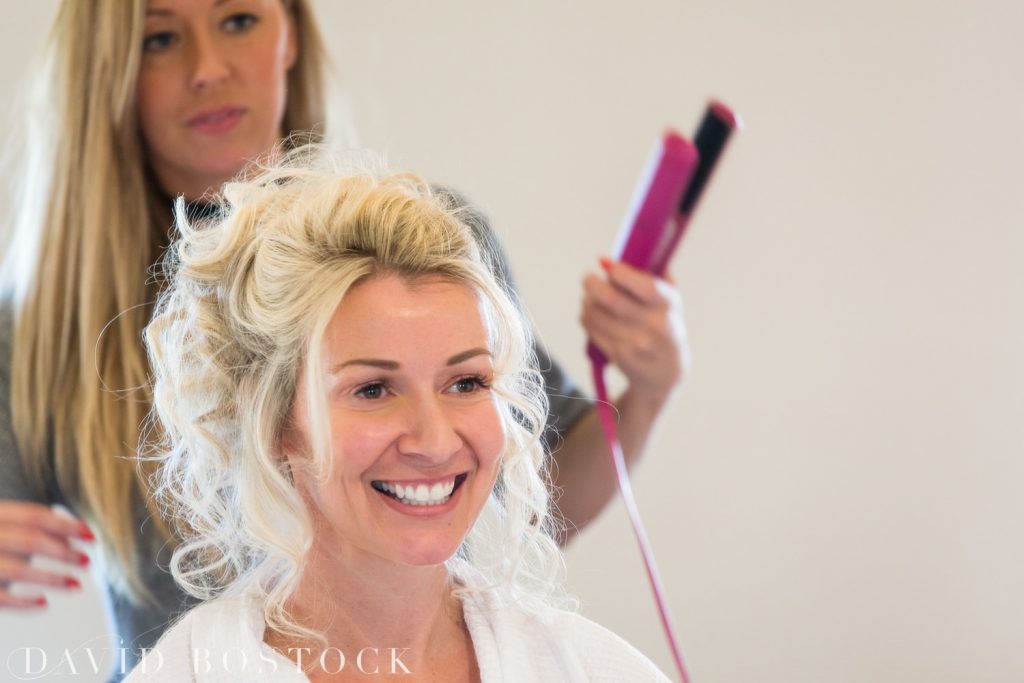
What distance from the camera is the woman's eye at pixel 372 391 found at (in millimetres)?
813

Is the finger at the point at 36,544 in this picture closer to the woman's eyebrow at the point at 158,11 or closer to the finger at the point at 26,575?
the finger at the point at 26,575

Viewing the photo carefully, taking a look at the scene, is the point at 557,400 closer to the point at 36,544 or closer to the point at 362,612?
Result: the point at 362,612

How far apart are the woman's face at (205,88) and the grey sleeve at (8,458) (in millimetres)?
212

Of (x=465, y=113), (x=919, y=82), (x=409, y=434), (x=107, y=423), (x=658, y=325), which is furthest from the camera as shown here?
(x=919, y=82)

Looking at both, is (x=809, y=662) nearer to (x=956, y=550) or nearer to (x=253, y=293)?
(x=956, y=550)

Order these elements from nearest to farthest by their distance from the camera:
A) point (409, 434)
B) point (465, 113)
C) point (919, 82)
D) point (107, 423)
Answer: point (409, 434)
point (107, 423)
point (465, 113)
point (919, 82)

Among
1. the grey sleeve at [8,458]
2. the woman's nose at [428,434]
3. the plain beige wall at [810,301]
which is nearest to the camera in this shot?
the woman's nose at [428,434]

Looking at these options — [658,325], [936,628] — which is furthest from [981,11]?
[658,325]

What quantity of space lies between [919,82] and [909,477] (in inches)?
23.6

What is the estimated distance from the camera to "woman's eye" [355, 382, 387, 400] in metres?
0.81

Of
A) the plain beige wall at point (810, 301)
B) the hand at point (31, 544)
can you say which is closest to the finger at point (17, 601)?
the hand at point (31, 544)

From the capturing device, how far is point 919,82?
75.5 inches

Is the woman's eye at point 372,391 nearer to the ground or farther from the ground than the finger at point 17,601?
farther from the ground

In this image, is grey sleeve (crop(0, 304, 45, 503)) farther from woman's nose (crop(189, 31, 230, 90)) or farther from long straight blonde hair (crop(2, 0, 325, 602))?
woman's nose (crop(189, 31, 230, 90))
